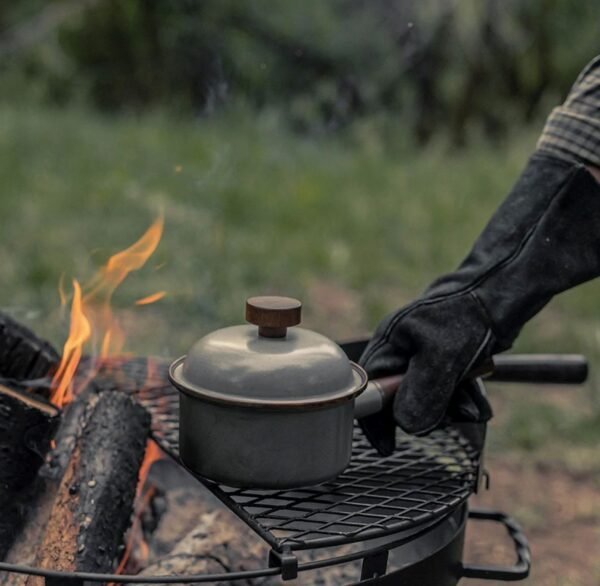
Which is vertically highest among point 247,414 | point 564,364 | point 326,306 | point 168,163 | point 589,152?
point 589,152

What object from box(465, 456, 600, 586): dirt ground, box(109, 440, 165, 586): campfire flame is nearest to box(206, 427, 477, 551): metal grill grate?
box(109, 440, 165, 586): campfire flame

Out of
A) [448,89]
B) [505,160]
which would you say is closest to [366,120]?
[448,89]

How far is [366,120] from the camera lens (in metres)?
7.27

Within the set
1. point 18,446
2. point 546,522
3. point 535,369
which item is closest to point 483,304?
point 535,369

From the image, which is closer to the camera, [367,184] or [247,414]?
[247,414]

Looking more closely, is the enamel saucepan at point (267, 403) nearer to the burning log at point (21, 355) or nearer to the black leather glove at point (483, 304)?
the black leather glove at point (483, 304)

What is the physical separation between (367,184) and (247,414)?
4.49 m

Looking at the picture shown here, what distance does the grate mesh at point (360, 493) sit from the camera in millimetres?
1446

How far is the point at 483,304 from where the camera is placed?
65.9 inches

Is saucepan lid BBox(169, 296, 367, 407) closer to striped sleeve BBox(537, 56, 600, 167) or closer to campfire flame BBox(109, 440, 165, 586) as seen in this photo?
campfire flame BBox(109, 440, 165, 586)

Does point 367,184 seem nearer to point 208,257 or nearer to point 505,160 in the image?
point 505,160

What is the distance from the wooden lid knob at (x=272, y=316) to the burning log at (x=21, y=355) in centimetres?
71

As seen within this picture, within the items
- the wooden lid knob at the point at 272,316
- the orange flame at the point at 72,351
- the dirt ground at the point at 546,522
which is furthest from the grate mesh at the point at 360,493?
the dirt ground at the point at 546,522

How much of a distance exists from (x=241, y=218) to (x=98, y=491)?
11.6ft
